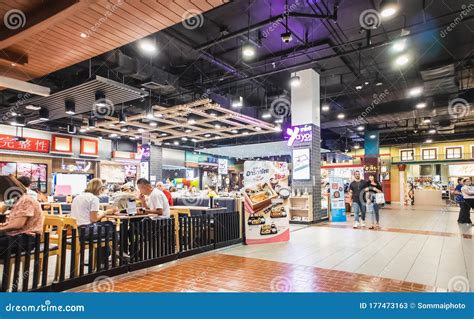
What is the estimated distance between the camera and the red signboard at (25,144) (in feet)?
42.2

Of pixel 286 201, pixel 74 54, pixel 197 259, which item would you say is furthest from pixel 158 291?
pixel 74 54

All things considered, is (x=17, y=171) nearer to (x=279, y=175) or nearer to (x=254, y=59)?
(x=254, y=59)

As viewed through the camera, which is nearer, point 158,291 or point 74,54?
point 158,291

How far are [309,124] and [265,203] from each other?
417 centimetres

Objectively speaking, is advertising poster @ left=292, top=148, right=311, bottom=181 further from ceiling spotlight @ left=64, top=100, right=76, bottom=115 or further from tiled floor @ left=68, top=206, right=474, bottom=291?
ceiling spotlight @ left=64, top=100, right=76, bottom=115

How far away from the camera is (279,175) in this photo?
6.90 meters

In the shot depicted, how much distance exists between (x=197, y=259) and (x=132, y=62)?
5221 mm
